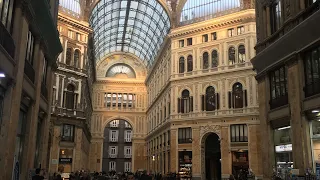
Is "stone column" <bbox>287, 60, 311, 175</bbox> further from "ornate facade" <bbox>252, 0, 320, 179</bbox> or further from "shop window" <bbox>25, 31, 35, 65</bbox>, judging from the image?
"shop window" <bbox>25, 31, 35, 65</bbox>

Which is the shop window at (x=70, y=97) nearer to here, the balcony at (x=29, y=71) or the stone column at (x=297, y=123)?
the balcony at (x=29, y=71)

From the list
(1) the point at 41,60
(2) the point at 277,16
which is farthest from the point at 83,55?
(2) the point at 277,16

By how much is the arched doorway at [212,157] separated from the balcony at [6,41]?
1232 inches

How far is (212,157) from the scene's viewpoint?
42938mm

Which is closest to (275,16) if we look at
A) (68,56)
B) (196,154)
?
(196,154)

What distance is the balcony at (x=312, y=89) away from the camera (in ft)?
48.6

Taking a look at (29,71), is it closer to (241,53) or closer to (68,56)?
(68,56)

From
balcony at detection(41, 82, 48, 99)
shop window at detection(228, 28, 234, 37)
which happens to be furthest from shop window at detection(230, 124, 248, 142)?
balcony at detection(41, 82, 48, 99)

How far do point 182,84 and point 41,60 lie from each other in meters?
27.2

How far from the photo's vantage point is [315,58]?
49.1 feet

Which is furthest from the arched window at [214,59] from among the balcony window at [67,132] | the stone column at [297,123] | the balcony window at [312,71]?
the balcony window at [312,71]

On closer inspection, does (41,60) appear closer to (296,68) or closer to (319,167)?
(296,68)

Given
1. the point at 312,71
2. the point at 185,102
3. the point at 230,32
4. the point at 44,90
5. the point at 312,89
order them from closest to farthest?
the point at 312,89
the point at 312,71
the point at 44,90
the point at 230,32
the point at 185,102

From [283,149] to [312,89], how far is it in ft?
12.4
